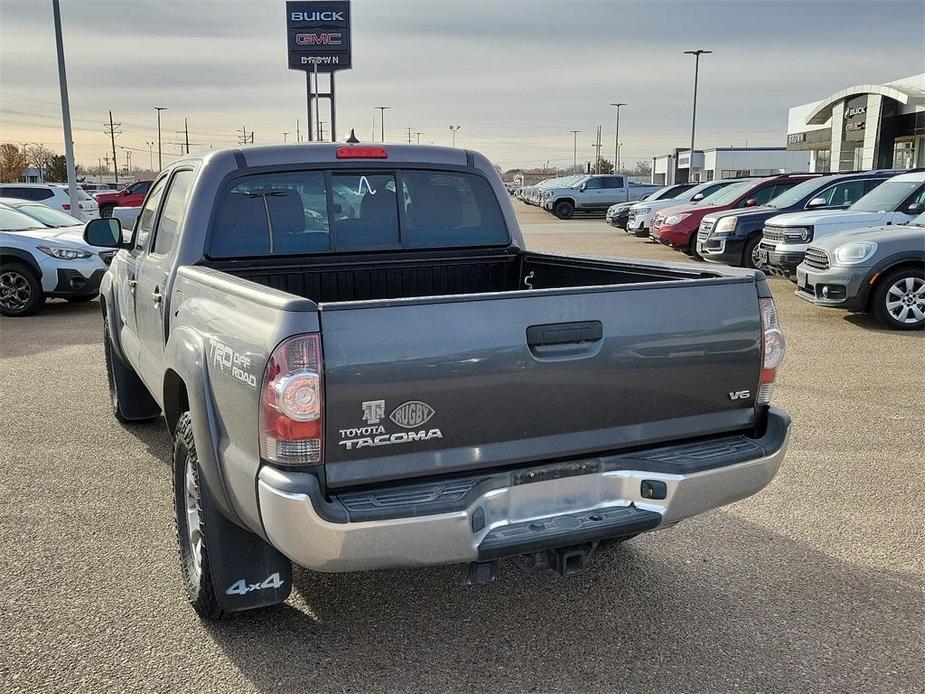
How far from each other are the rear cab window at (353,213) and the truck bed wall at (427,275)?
0.28 ft

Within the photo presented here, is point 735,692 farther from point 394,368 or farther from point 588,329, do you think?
point 394,368

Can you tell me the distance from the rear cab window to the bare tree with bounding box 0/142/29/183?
97.9 metres

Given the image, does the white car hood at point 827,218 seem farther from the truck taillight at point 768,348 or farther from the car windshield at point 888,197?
the truck taillight at point 768,348

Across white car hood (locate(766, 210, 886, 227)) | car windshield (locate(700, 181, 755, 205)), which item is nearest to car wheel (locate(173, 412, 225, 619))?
white car hood (locate(766, 210, 886, 227))

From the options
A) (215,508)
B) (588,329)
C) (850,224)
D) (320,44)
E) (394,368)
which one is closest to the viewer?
(394,368)

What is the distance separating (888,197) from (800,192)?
11.6ft

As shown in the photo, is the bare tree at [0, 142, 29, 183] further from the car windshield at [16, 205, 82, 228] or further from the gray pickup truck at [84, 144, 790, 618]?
the gray pickup truck at [84, 144, 790, 618]

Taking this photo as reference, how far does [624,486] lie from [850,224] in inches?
415

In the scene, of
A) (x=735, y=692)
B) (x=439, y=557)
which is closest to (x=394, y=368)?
(x=439, y=557)

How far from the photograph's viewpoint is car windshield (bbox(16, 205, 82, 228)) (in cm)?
1356

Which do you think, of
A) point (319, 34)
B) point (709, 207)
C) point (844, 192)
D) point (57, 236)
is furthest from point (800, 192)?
point (319, 34)

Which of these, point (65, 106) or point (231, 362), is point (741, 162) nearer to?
point (65, 106)

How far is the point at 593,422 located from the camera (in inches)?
122

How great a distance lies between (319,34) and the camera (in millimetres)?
48438
